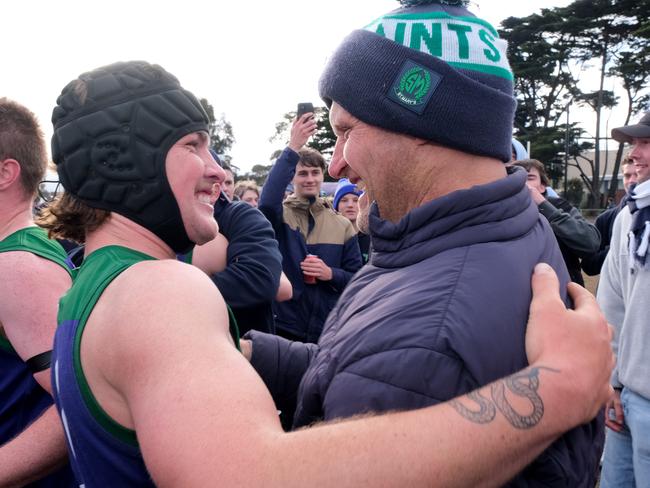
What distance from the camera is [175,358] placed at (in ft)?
3.92

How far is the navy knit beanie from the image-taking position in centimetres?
161

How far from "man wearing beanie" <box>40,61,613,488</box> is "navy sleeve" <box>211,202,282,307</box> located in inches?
60.0

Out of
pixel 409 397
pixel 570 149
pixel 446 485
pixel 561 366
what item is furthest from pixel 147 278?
pixel 570 149

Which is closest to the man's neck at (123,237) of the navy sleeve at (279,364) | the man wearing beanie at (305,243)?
the navy sleeve at (279,364)

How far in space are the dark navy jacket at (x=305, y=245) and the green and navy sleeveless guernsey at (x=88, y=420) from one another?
345 centimetres

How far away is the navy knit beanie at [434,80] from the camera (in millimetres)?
1613

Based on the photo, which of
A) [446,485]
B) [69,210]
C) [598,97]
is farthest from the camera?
[598,97]

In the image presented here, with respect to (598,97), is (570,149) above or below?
below

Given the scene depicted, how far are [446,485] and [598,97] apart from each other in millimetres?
43652

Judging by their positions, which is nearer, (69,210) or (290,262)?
(69,210)

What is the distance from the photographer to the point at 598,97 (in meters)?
39.2

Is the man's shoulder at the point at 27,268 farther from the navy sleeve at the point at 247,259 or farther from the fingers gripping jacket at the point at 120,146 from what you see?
the navy sleeve at the point at 247,259

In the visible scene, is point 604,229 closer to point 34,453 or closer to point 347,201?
point 347,201

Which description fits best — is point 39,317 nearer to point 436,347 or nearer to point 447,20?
point 436,347
